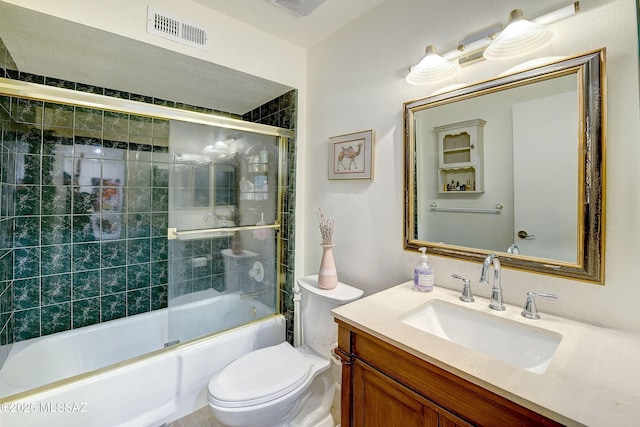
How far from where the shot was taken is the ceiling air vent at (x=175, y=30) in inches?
60.4

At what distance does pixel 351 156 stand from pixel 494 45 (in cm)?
90

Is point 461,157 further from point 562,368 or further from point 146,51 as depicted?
point 146,51

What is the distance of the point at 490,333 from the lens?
1.07 metres

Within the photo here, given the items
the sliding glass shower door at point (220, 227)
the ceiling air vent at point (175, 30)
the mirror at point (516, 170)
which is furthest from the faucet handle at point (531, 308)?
the ceiling air vent at point (175, 30)

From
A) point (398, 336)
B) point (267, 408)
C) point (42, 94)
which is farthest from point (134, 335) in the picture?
point (398, 336)

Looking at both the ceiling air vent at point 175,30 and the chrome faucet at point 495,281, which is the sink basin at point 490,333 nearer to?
the chrome faucet at point 495,281

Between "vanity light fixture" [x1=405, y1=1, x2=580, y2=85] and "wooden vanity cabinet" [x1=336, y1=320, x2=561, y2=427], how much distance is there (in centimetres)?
124

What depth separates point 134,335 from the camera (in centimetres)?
216

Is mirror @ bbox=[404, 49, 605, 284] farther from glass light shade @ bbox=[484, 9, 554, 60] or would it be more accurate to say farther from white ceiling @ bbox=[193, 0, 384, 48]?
white ceiling @ bbox=[193, 0, 384, 48]

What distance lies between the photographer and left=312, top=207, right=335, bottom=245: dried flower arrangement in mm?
1700

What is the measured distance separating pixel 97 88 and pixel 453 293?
2902 mm

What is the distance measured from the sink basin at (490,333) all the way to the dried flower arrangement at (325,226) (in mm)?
693

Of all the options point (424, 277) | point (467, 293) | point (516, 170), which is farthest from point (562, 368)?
point (516, 170)

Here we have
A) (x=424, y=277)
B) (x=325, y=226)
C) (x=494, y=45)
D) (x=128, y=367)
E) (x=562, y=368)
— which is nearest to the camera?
(x=562, y=368)
